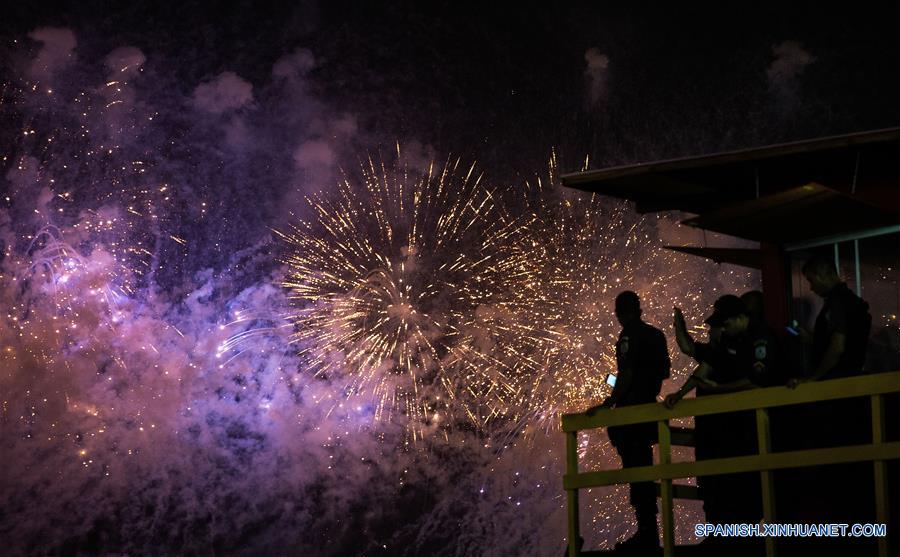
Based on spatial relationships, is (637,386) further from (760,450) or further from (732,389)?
(760,450)

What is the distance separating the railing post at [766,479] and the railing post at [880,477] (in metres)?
0.69

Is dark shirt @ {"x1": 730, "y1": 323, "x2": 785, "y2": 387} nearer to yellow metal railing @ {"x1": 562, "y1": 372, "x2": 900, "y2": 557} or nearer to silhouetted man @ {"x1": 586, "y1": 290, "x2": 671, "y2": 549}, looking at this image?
yellow metal railing @ {"x1": 562, "y1": 372, "x2": 900, "y2": 557}

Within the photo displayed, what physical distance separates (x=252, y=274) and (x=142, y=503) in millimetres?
5723

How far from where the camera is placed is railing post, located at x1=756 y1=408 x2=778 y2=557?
831cm

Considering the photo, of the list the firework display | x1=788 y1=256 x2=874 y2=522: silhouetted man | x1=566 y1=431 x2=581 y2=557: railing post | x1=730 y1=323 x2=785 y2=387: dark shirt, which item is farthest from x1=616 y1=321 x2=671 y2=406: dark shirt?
the firework display

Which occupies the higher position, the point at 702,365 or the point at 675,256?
the point at 675,256

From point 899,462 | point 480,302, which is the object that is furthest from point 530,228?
point 899,462

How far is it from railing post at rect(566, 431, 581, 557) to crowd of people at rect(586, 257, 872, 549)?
0.38 metres

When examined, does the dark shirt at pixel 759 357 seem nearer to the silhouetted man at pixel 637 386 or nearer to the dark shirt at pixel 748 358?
the dark shirt at pixel 748 358

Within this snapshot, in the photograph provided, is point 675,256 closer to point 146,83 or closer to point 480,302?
point 480,302

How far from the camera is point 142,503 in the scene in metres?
28.0

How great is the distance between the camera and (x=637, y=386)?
9.98 metres

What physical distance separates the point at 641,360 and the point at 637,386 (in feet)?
0.69

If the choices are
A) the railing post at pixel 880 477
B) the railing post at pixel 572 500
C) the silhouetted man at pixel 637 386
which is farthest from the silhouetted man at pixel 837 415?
the railing post at pixel 572 500
